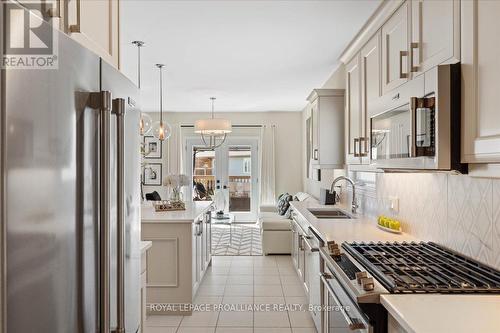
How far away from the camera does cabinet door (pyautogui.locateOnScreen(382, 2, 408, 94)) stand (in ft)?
7.50

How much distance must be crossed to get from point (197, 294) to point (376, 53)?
9.81ft

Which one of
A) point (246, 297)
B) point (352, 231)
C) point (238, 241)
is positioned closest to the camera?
point (352, 231)

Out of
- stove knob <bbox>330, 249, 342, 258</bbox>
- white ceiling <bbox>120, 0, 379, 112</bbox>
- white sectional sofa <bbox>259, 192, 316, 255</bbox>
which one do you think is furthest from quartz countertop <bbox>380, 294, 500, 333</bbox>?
white sectional sofa <bbox>259, 192, 316, 255</bbox>

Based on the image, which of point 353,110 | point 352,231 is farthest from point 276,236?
point 352,231

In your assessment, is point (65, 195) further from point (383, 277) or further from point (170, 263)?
point (170, 263)

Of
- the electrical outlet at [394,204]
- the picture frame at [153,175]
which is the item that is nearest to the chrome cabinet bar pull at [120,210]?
the electrical outlet at [394,204]

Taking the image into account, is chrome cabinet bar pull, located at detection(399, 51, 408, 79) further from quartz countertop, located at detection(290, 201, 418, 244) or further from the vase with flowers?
the vase with flowers

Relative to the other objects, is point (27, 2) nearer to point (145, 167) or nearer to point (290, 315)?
point (290, 315)

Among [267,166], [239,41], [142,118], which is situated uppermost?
[239,41]

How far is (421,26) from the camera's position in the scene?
2.06 metres

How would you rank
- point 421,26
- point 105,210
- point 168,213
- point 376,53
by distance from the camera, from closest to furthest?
point 105,210 < point 421,26 < point 376,53 < point 168,213

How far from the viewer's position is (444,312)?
4.24 ft

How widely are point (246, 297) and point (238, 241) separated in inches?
120

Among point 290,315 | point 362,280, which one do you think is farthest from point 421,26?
point 290,315
